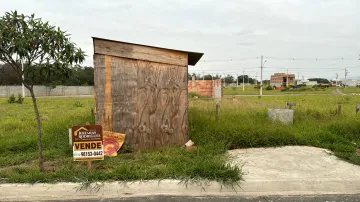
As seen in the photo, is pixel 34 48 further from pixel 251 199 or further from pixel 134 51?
pixel 251 199

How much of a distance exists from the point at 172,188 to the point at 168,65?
2.61 m

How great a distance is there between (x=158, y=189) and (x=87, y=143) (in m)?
1.42

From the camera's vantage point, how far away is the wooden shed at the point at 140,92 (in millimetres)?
5434

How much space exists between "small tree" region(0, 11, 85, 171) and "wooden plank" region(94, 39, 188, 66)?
76 cm

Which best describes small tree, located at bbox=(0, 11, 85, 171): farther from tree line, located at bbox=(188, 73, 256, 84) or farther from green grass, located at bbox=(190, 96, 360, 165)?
tree line, located at bbox=(188, 73, 256, 84)

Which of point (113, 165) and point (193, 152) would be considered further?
point (193, 152)

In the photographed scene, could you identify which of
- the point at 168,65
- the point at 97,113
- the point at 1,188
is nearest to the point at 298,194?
the point at 168,65

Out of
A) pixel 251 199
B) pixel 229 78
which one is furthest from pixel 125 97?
pixel 229 78

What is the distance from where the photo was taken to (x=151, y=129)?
562 centimetres

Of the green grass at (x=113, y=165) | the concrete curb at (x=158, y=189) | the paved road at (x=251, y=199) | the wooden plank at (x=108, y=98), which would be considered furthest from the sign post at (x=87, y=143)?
the wooden plank at (x=108, y=98)

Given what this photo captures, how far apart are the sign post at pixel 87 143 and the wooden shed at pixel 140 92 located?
988 mm

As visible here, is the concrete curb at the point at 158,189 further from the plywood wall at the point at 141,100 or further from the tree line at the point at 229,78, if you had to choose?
the tree line at the point at 229,78

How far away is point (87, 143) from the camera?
4512 millimetres

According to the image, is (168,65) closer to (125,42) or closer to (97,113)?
(125,42)
